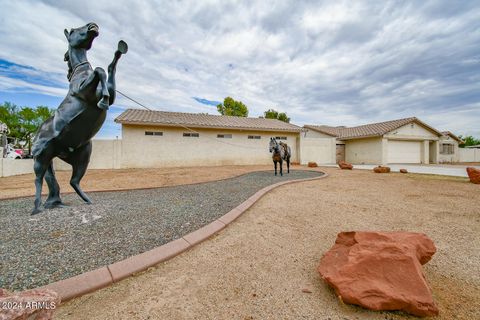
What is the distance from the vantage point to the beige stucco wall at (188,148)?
527 inches

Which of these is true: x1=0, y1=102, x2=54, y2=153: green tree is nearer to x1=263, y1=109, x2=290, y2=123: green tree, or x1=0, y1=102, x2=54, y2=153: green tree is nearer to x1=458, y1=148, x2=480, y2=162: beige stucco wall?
x1=263, y1=109, x2=290, y2=123: green tree

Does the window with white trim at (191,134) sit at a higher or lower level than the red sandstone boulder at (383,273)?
higher

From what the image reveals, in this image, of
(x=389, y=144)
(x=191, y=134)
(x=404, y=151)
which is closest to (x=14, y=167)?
(x=191, y=134)

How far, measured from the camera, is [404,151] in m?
18.8

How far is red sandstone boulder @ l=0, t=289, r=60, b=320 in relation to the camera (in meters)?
0.87

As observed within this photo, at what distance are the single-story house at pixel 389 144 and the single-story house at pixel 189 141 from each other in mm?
4297

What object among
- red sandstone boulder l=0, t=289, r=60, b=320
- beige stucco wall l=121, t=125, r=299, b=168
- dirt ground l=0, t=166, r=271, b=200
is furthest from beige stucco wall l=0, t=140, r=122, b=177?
red sandstone boulder l=0, t=289, r=60, b=320

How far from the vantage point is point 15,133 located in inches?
996

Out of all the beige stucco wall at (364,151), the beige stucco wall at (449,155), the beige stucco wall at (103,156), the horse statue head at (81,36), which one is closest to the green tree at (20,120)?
the beige stucco wall at (103,156)

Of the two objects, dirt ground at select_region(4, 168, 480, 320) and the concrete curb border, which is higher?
the concrete curb border

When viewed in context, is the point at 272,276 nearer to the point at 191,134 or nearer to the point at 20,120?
the point at 191,134

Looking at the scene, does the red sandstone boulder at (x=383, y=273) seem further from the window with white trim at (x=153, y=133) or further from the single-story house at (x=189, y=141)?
the window with white trim at (x=153, y=133)

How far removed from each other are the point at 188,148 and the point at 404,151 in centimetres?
1941

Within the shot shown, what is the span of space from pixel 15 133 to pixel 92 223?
34.4 m
